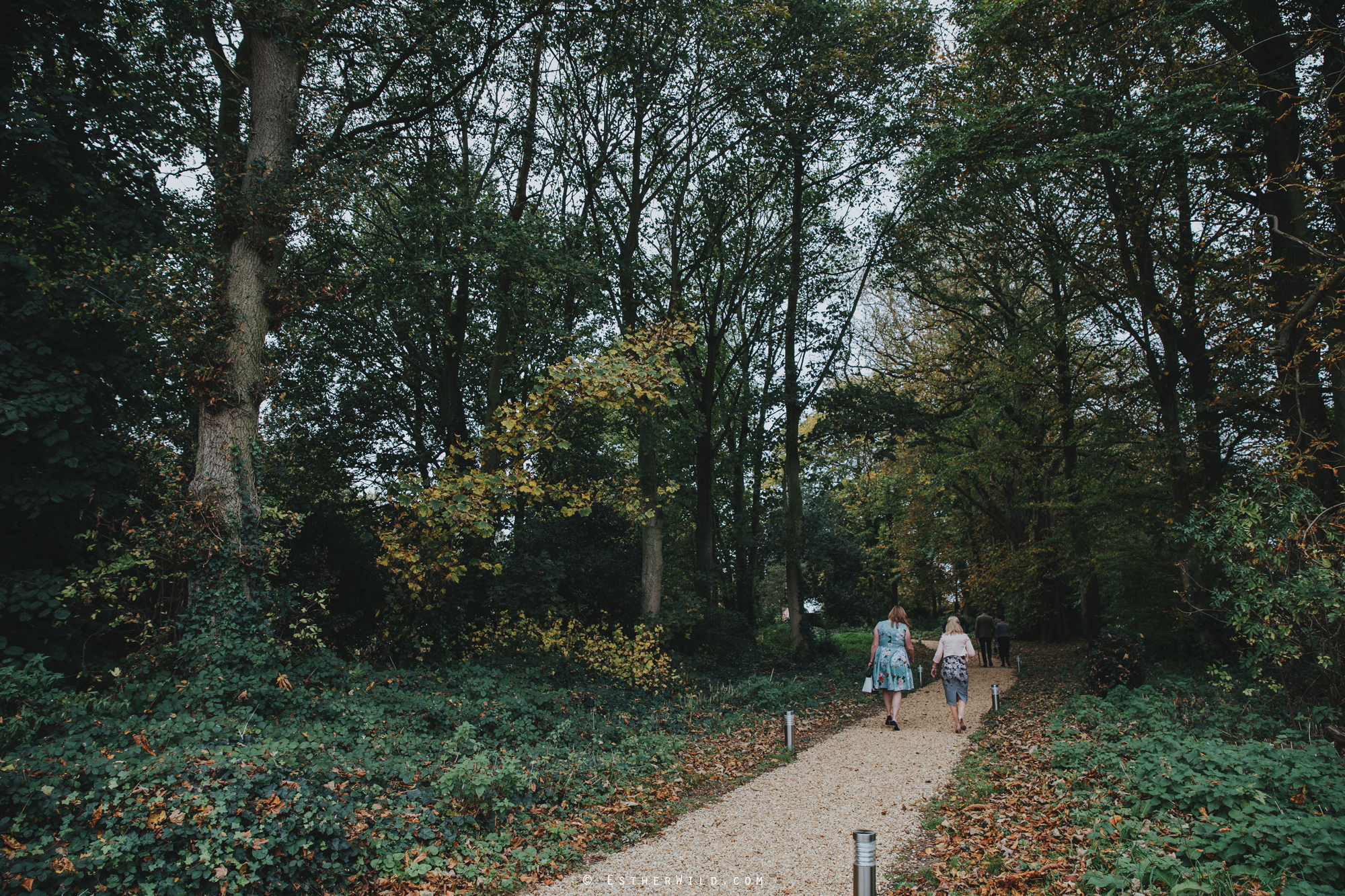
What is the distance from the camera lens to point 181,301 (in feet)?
22.7

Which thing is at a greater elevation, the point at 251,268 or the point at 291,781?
the point at 251,268

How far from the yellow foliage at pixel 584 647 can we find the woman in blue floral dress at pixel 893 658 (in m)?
3.70

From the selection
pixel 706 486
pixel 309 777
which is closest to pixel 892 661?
pixel 309 777

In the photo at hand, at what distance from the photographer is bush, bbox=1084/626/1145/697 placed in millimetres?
10391

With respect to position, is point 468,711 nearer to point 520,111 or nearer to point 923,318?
point 520,111

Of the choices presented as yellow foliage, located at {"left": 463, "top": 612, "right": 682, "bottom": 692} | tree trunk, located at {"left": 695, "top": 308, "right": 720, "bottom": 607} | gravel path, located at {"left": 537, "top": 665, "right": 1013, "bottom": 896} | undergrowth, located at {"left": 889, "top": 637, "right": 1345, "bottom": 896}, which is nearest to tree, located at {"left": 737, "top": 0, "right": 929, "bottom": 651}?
tree trunk, located at {"left": 695, "top": 308, "right": 720, "bottom": 607}

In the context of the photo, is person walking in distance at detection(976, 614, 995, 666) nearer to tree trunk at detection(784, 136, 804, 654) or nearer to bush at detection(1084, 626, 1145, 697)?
tree trunk at detection(784, 136, 804, 654)

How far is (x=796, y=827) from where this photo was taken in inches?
227

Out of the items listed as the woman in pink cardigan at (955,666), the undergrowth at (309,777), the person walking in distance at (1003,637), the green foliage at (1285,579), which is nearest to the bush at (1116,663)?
the woman in pink cardigan at (955,666)

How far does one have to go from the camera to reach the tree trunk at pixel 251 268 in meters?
7.27

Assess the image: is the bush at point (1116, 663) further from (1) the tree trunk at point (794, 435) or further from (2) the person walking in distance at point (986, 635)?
(2) the person walking in distance at point (986, 635)

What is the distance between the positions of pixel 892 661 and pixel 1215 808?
5.35 m

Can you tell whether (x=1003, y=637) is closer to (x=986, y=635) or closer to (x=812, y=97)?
(x=986, y=635)

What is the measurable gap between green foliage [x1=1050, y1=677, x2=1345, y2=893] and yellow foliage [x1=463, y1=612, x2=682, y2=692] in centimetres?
657
